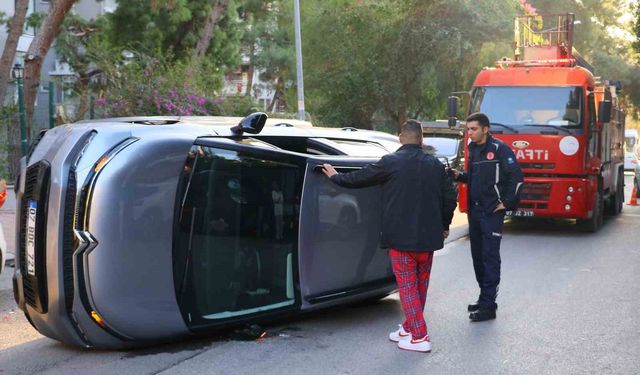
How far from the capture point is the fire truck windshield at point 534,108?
46.5 ft

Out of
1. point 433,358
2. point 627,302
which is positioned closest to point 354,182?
point 433,358

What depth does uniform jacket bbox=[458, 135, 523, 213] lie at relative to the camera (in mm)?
7523

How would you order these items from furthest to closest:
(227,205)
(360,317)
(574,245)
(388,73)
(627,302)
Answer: (388,73) < (574,245) < (627,302) < (360,317) < (227,205)

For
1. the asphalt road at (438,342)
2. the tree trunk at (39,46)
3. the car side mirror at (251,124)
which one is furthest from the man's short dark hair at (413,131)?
the tree trunk at (39,46)

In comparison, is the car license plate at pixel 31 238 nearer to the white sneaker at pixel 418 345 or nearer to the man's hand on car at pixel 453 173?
the white sneaker at pixel 418 345

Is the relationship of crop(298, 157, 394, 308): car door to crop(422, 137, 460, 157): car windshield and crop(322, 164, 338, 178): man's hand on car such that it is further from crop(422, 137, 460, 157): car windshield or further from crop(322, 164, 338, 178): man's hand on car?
crop(422, 137, 460, 157): car windshield

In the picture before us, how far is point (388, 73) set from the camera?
1228 inches

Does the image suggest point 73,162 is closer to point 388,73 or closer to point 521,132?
point 521,132

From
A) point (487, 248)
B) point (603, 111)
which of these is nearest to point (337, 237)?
point (487, 248)

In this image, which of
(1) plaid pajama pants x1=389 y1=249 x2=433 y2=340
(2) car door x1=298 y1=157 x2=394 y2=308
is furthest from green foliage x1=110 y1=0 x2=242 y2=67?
(1) plaid pajama pants x1=389 y1=249 x2=433 y2=340

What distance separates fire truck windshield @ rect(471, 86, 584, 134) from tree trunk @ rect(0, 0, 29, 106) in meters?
8.45

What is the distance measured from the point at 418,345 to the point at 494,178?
1869 millimetres

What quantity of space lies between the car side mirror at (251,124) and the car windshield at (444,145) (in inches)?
622

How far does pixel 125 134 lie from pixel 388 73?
25853 millimetres
